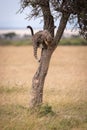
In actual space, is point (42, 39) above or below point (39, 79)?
above

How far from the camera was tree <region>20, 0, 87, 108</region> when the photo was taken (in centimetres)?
1513

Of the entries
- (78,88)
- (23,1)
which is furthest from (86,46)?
(23,1)

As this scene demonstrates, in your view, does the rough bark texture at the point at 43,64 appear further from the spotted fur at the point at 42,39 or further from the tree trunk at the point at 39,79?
the spotted fur at the point at 42,39

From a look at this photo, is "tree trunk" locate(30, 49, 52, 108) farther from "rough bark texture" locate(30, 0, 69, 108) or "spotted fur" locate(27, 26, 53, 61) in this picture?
"spotted fur" locate(27, 26, 53, 61)

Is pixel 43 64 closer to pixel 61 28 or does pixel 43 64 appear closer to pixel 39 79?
pixel 39 79

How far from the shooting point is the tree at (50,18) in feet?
49.6

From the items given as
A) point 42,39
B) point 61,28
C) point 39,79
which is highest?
point 61,28

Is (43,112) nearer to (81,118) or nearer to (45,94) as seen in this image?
(81,118)

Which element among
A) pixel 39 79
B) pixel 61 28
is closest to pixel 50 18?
pixel 61 28

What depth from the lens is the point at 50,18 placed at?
50.6ft

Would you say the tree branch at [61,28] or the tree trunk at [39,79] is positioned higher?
the tree branch at [61,28]

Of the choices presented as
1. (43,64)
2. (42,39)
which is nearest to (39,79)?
(43,64)

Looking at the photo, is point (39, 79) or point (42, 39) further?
point (39, 79)

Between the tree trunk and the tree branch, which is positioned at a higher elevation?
the tree branch
